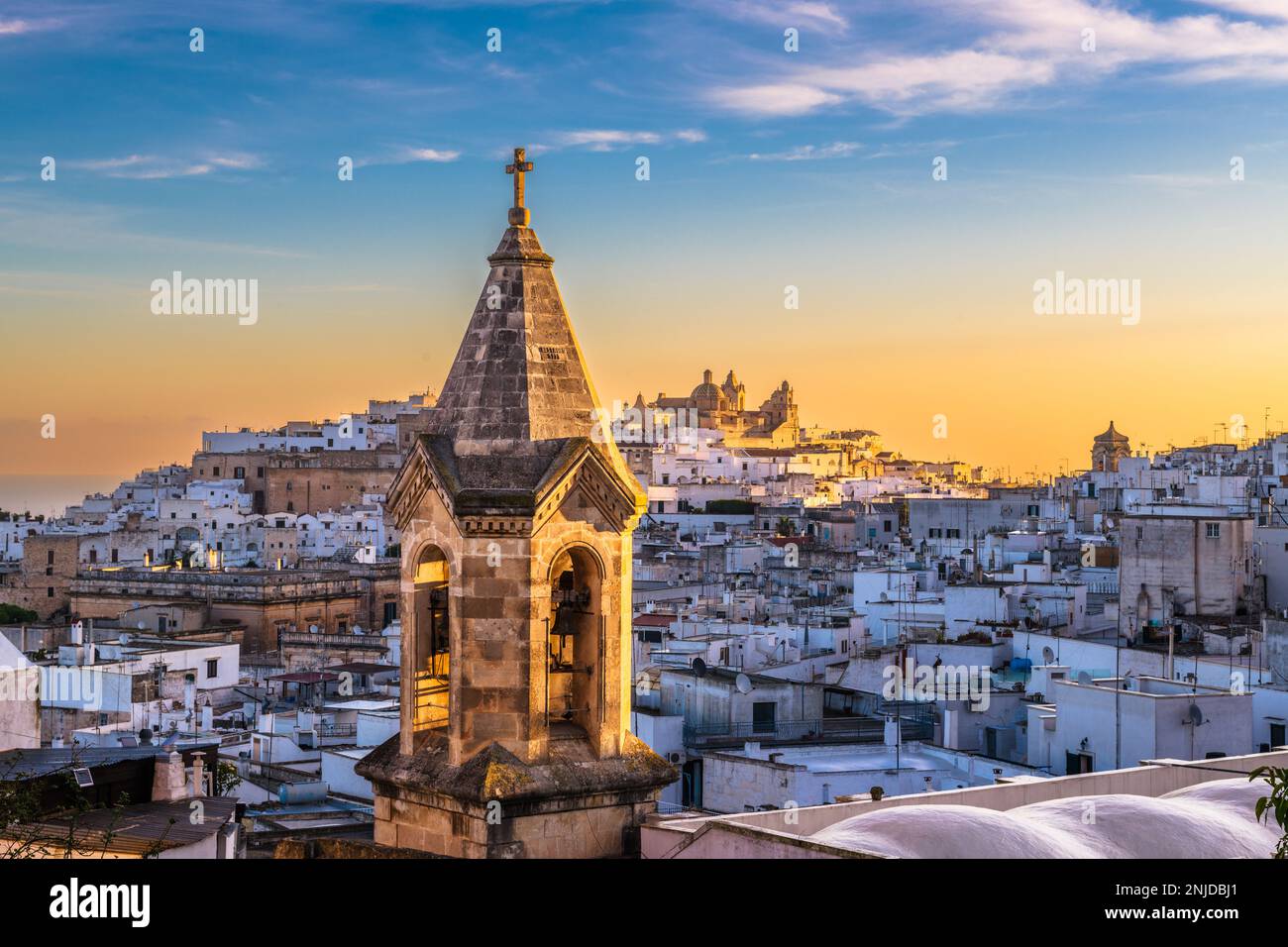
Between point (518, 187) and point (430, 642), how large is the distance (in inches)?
99.7

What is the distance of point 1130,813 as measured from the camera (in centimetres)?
973

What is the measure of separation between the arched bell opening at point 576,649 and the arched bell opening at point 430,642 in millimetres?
593

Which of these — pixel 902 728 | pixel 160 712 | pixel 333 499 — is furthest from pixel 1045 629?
pixel 333 499

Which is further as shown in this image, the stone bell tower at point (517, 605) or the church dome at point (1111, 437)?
the church dome at point (1111, 437)

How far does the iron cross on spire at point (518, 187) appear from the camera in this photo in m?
9.78

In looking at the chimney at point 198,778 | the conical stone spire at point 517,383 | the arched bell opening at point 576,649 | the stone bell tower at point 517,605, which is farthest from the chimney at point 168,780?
the conical stone spire at point 517,383

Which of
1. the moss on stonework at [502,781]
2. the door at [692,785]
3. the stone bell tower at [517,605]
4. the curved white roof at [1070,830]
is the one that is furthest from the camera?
the door at [692,785]

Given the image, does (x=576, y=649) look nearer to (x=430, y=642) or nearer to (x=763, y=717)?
(x=430, y=642)

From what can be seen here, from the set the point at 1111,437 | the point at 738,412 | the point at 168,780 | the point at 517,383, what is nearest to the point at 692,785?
the point at 168,780

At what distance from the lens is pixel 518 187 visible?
992 centimetres

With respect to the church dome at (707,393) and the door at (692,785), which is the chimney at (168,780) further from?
the church dome at (707,393)

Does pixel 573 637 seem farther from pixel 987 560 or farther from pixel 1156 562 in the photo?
pixel 987 560

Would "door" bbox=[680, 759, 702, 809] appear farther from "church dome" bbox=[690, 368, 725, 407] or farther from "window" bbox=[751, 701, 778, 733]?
"church dome" bbox=[690, 368, 725, 407]
